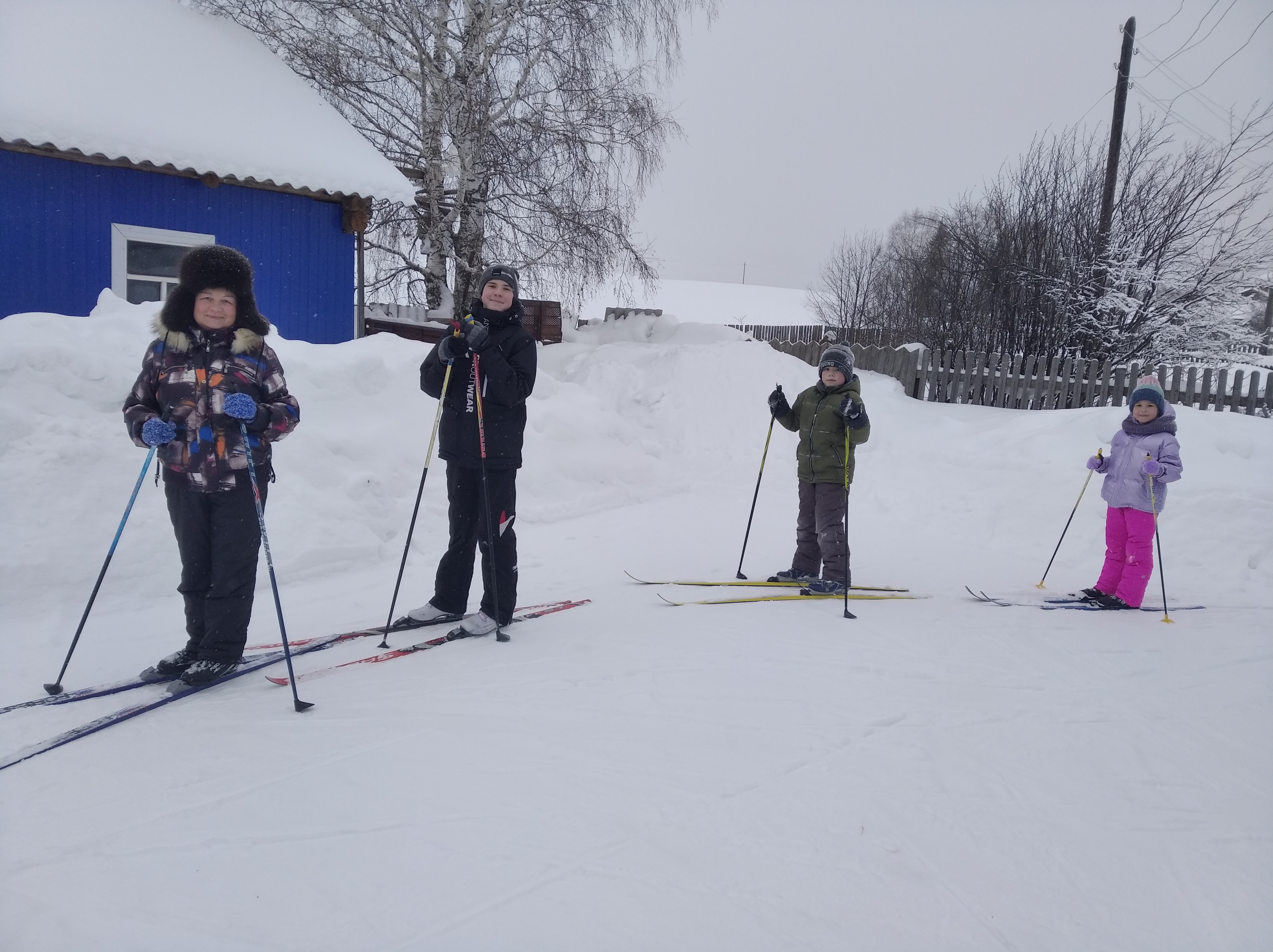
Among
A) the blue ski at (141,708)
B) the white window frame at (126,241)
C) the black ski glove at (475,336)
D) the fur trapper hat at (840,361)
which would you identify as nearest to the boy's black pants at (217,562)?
the blue ski at (141,708)

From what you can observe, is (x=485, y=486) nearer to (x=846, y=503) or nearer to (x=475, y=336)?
(x=475, y=336)

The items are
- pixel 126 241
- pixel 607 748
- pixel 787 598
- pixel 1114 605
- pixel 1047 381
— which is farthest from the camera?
pixel 1047 381

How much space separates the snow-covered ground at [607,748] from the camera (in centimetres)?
212

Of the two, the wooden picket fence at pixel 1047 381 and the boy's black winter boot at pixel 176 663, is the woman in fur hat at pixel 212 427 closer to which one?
the boy's black winter boot at pixel 176 663

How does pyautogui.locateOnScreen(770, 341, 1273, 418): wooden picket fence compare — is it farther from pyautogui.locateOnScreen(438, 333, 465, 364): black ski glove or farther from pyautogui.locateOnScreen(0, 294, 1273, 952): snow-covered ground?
pyautogui.locateOnScreen(438, 333, 465, 364): black ski glove

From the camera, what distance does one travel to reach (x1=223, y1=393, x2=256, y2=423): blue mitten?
3172mm

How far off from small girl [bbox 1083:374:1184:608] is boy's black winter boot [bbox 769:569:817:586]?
1844 mm

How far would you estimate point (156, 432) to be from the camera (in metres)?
3.15

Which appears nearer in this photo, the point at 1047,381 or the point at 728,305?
the point at 1047,381

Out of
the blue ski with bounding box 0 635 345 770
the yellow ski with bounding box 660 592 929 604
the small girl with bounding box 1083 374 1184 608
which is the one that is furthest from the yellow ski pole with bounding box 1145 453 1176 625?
the blue ski with bounding box 0 635 345 770

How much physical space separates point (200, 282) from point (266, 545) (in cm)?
112

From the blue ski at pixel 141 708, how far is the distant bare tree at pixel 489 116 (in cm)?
1052

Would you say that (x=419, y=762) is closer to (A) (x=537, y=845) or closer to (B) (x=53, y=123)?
(A) (x=537, y=845)

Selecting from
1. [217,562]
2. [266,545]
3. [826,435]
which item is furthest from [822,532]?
[217,562]
